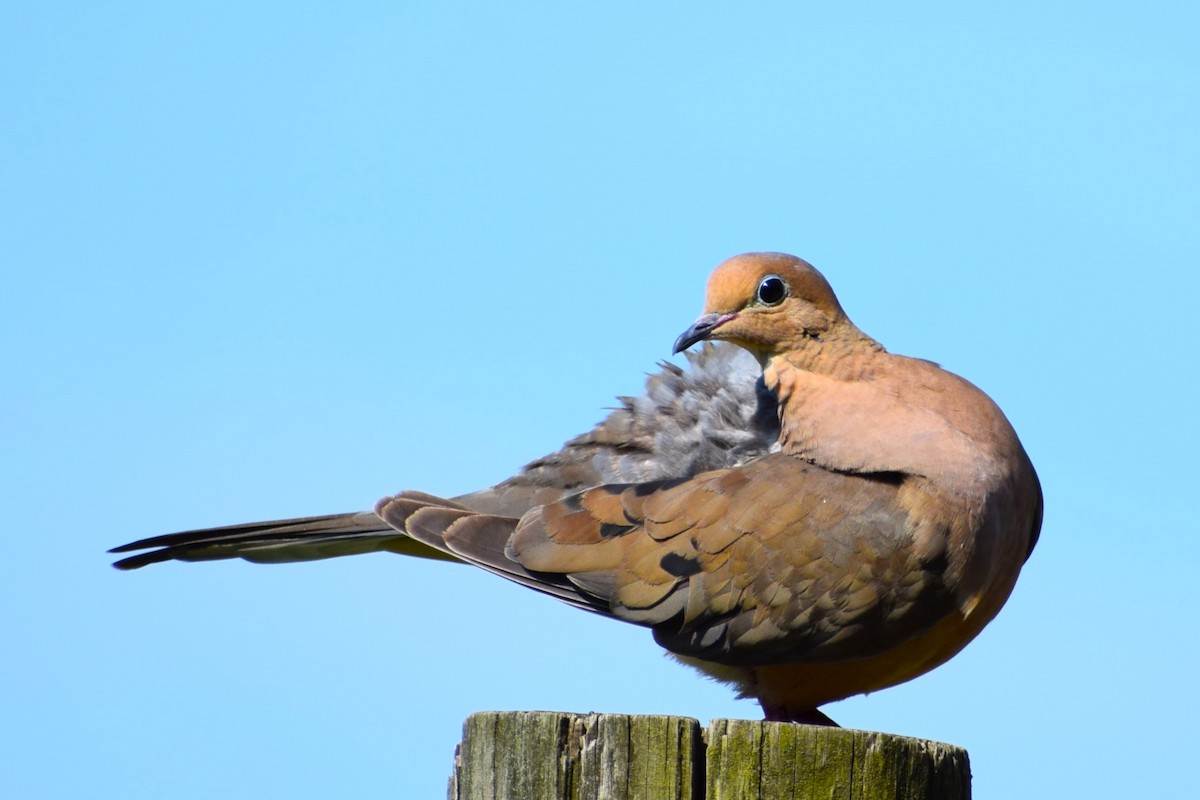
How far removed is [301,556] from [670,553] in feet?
4.90

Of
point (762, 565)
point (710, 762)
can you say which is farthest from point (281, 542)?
point (710, 762)

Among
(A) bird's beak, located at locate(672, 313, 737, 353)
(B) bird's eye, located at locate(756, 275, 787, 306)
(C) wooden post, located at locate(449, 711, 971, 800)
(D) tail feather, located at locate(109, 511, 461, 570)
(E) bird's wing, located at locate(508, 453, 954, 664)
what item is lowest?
(C) wooden post, located at locate(449, 711, 971, 800)

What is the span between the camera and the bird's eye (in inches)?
169

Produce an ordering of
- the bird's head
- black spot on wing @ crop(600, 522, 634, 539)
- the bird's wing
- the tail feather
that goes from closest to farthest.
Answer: the bird's wing
black spot on wing @ crop(600, 522, 634, 539)
the bird's head
the tail feather

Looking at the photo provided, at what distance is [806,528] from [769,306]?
75 cm

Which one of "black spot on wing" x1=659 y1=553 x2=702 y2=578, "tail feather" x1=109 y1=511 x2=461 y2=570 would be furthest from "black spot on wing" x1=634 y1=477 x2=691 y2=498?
"tail feather" x1=109 y1=511 x2=461 y2=570

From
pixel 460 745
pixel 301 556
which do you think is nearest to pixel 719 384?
pixel 301 556

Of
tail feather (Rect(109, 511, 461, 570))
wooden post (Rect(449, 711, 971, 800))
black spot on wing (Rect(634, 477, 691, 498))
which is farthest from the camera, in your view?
tail feather (Rect(109, 511, 461, 570))

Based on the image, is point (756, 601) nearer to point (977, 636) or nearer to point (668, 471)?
point (977, 636)

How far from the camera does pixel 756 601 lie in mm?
3895

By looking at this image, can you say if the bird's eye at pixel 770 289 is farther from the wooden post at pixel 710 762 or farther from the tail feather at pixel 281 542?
the wooden post at pixel 710 762

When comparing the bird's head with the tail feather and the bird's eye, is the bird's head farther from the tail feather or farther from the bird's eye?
the tail feather

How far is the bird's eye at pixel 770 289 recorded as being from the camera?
14.1ft

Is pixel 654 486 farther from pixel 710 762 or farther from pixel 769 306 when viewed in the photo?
pixel 710 762
